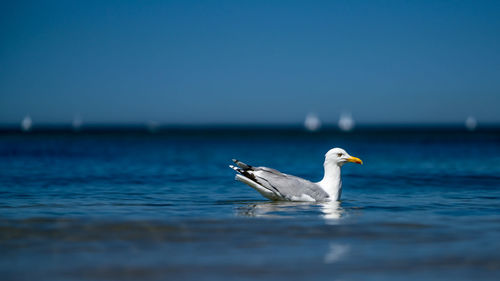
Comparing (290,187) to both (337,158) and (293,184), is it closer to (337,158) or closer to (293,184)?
(293,184)

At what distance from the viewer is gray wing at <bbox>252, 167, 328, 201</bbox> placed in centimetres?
1216

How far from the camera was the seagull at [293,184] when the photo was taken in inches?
479

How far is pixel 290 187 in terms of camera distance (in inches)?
479

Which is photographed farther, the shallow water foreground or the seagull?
the seagull

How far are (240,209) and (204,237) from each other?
3.21 meters

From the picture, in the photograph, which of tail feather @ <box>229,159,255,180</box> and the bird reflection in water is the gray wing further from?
the bird reflection in water

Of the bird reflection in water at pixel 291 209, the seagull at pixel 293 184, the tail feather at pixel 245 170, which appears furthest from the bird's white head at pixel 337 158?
the tail feather at pixel 245 170

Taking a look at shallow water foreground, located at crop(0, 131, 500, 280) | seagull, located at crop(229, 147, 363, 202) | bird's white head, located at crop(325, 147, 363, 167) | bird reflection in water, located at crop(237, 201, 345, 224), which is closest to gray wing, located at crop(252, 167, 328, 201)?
seagull, located at crop(229, 147, 363, 202)

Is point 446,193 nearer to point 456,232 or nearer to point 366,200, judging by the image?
point 366,200

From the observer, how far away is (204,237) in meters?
8.20

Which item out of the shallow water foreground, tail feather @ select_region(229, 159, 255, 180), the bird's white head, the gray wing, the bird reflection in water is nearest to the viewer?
the shallow water foreground

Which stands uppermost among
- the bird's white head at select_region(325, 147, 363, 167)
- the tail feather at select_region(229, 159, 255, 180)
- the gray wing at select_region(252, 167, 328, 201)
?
the bird's white head at select_region(325, 147, 363, 167)

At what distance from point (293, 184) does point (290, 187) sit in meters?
0.09

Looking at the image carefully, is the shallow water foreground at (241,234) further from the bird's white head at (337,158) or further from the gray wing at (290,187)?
the bird's white head at (337,158)
